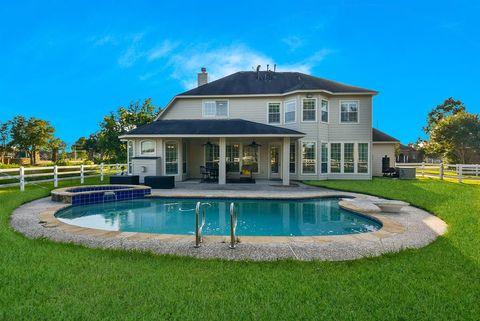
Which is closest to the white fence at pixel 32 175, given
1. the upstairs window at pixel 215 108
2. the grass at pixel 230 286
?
the upstairs window at pixel 215 108

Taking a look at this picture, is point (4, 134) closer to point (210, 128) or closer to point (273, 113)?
point (210, 128)

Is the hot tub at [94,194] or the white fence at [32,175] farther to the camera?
the white fence at [32,175]

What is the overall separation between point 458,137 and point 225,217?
33.3 m

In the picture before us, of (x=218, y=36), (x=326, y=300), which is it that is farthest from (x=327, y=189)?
(x=218, y=36)

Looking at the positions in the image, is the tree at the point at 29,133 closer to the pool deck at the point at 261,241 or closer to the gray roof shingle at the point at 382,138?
the pool deck at the point at 261,241

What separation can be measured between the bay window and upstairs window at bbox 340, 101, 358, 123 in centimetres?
272

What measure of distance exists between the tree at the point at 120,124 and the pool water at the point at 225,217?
59.9 feet

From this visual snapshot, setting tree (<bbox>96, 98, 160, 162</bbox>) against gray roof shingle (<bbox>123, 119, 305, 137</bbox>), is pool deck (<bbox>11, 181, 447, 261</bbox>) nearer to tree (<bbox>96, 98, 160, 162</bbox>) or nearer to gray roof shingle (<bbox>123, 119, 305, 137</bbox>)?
gray roof shingle (<bbox>123, 119, 305, 137</bbox>)

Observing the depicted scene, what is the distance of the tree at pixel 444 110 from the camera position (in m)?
40.3

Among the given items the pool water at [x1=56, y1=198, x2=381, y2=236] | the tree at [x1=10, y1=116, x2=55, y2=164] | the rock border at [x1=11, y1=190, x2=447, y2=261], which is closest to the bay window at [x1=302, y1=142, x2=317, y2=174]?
the pool water at [x1=56, y1=198, x2=381, y2=236]

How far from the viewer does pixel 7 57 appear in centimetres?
2945

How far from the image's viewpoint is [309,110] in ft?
53.9

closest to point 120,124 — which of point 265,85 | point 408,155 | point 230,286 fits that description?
point 265,85

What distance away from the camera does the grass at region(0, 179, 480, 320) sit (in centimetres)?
275
